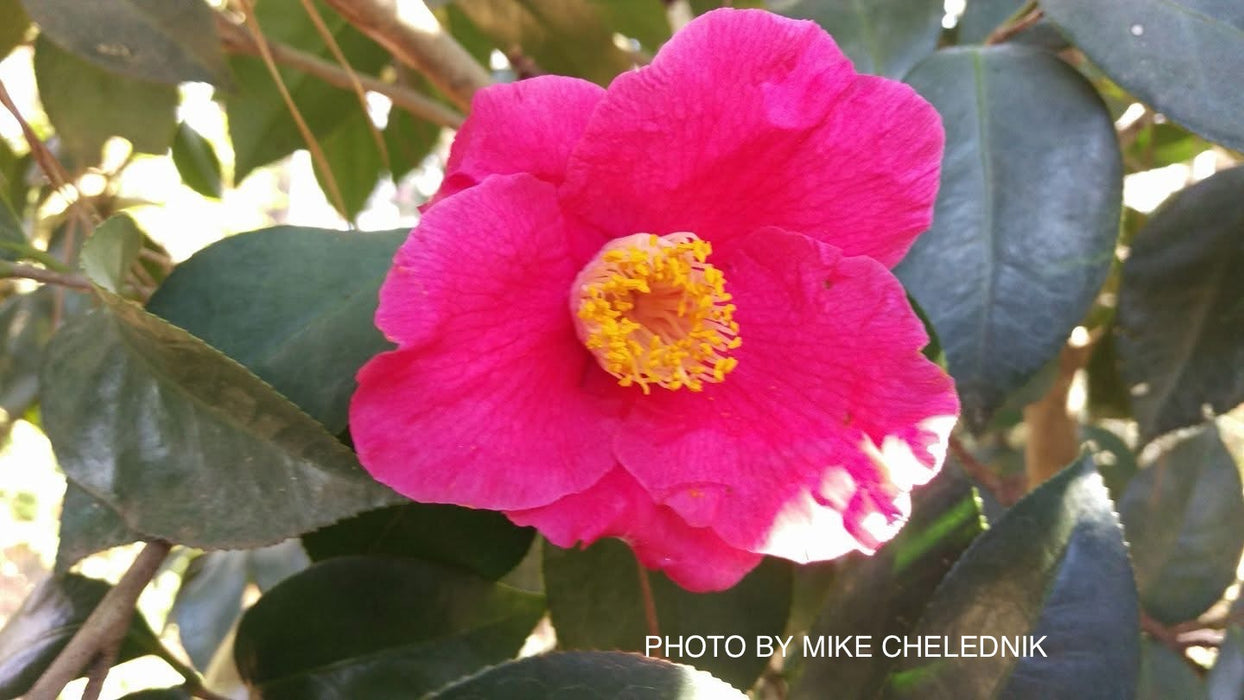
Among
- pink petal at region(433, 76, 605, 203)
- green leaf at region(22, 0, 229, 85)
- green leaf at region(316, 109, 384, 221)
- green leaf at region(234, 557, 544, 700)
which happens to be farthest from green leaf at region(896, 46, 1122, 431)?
green leaf at region(316, 109, 384, 221)

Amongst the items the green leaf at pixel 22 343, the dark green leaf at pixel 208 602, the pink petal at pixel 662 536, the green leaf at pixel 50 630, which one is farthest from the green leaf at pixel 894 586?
the green leaf at pixel 22 343

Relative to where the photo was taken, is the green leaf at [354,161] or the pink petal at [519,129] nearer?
the pink petal at [519,129]

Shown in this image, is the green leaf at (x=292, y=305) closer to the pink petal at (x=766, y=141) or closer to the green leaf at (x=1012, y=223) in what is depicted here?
the pink petal at (x=766, y=141)

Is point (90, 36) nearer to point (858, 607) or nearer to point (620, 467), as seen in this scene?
point (620, 467)

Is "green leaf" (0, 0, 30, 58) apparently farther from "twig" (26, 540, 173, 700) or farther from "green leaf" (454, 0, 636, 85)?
"twig" (26, 540, 173, 700)

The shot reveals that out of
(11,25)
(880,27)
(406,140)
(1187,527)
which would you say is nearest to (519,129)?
(880,27)

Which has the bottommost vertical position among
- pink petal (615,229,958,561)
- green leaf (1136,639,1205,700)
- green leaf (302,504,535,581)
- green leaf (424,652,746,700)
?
green leaf (1136,639,1205,700)
